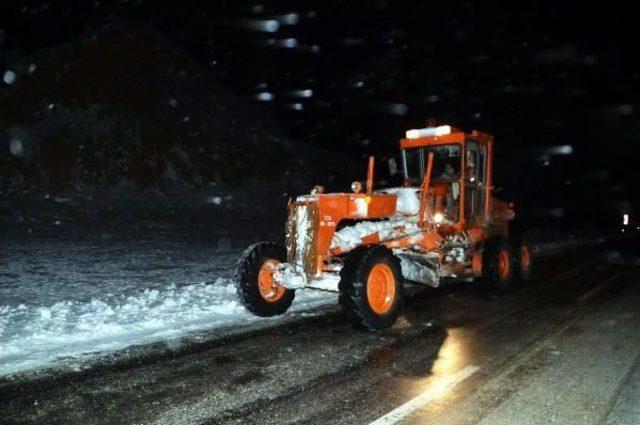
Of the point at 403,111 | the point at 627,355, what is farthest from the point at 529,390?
the point at 403,111

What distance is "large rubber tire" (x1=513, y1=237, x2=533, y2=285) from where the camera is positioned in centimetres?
1070

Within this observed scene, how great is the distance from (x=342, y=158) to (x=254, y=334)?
1310 inches

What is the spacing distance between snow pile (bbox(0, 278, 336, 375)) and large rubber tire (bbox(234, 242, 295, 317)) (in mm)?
220

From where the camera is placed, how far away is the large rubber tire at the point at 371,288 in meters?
6.60

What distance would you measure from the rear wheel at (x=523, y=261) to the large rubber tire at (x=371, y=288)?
4.53 metres

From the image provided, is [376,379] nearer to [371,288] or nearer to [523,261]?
[371,288]

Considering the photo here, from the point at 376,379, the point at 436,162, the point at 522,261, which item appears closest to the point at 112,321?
the point at 376,379

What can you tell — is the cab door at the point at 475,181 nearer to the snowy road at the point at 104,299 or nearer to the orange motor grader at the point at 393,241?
the orange motor grader at the point at 393,241

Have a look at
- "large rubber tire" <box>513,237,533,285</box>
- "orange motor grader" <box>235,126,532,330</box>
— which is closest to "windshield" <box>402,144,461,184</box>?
"orange motor grader" <box>235,126,532,330</box>

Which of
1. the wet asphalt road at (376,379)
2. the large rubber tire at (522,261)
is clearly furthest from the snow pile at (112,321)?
the large rubber tire at (522,261)

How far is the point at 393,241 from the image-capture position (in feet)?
26.4

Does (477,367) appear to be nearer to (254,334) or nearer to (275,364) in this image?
(275,364)

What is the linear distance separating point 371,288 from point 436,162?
376 cm

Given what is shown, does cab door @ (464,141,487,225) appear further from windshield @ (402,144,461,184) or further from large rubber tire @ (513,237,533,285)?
large rubber tire @ (513,237,533,285)
